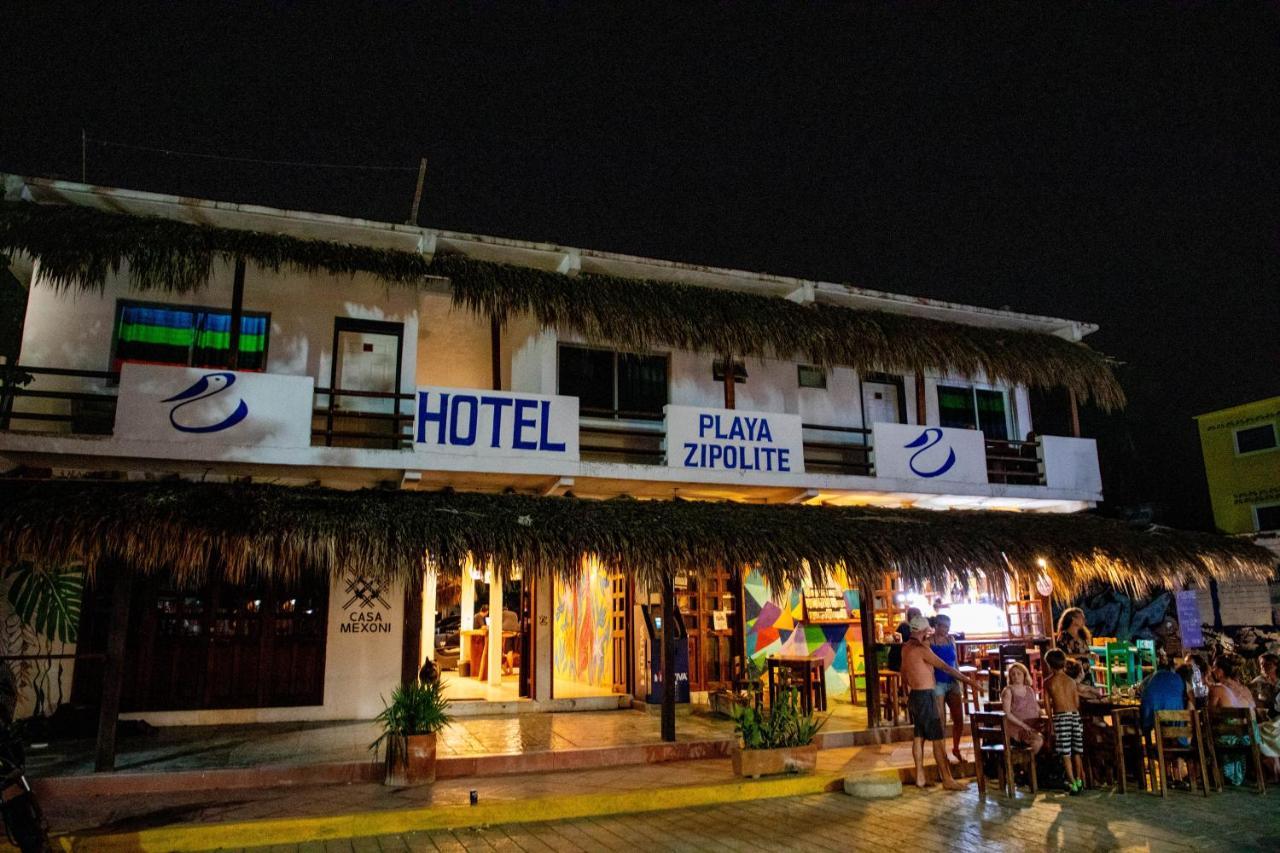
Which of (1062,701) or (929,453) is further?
(929,453)

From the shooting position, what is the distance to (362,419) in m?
12.3

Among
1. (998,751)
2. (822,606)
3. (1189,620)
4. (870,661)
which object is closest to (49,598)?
(870,661)

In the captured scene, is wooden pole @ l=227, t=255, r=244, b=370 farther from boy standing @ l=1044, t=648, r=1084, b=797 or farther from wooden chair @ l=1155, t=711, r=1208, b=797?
wooden chair @ l=1155, t=711, r=1208, b=797

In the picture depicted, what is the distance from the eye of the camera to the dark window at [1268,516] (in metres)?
22.6

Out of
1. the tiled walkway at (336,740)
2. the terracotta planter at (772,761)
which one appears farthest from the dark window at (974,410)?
the terracotta planter at (772,761)

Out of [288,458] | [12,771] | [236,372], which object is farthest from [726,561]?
[12,771]

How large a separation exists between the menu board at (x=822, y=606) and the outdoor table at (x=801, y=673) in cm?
167

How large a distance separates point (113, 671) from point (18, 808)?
11.4ft

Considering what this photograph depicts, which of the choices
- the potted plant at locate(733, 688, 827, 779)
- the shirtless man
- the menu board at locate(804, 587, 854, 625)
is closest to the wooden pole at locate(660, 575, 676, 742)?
the potted plant at locate(733, 688, 827, 779)

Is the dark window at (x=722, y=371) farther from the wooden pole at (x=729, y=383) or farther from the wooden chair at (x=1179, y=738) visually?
the wooden chair at (x=1179, y=738)

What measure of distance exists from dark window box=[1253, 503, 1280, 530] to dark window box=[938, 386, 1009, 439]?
37.4 feet

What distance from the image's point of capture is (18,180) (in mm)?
11070

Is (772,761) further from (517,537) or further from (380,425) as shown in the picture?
(380,425)

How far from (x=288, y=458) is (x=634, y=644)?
638cm
